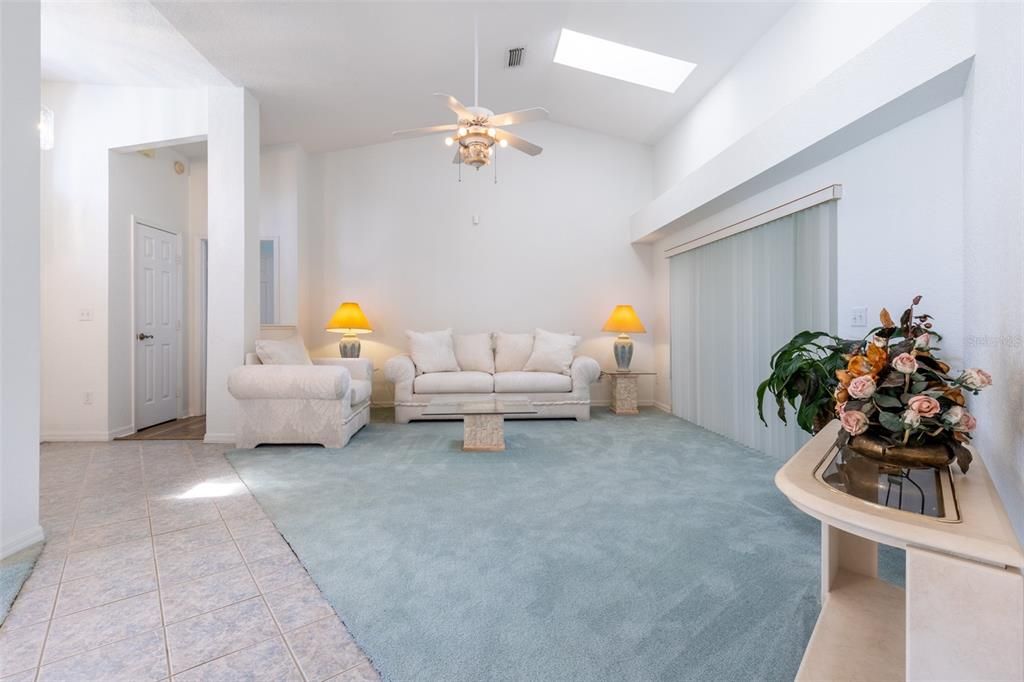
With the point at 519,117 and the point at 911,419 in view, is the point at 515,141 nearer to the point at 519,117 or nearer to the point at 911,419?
the point at 519,117

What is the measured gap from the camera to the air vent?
3929 millimetres

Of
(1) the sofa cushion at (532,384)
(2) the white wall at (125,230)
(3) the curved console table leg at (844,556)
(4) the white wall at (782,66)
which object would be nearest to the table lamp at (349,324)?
(1) the sofa cushion at (532,384)

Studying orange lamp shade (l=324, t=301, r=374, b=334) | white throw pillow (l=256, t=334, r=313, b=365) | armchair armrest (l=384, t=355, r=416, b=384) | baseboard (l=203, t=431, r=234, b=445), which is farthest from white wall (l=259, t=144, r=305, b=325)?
baseboard (l=203, t=431, r=234, b=445)

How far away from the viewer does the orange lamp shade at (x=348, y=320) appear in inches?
200

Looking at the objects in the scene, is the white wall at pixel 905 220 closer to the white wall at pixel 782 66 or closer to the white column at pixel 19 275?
the white wall at pixel 782 66

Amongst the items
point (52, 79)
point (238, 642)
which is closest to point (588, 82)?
point (52, 79)

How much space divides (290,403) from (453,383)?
1.60 metres

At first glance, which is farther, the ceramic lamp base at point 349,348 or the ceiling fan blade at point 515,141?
the ceramic lamp base at point 349,348

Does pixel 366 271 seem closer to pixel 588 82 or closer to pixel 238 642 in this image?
pixel 588 82

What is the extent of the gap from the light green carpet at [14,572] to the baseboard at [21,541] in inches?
0.8

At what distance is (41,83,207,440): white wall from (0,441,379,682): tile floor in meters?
1.75

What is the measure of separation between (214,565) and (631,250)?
514 cm

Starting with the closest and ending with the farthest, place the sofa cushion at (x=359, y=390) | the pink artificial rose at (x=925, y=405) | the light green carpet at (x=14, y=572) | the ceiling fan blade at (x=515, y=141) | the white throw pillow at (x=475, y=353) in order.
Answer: the pink artificial rose at (x=925, y=405) < the light green carpet at (x=14, y=572) < the ceiling fan blade at (x=515, y=141) < the sofa cushion at (x=359, y=390) < the white throw pillow at (x=475, y=353)

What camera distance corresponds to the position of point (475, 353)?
5336 millimetres
